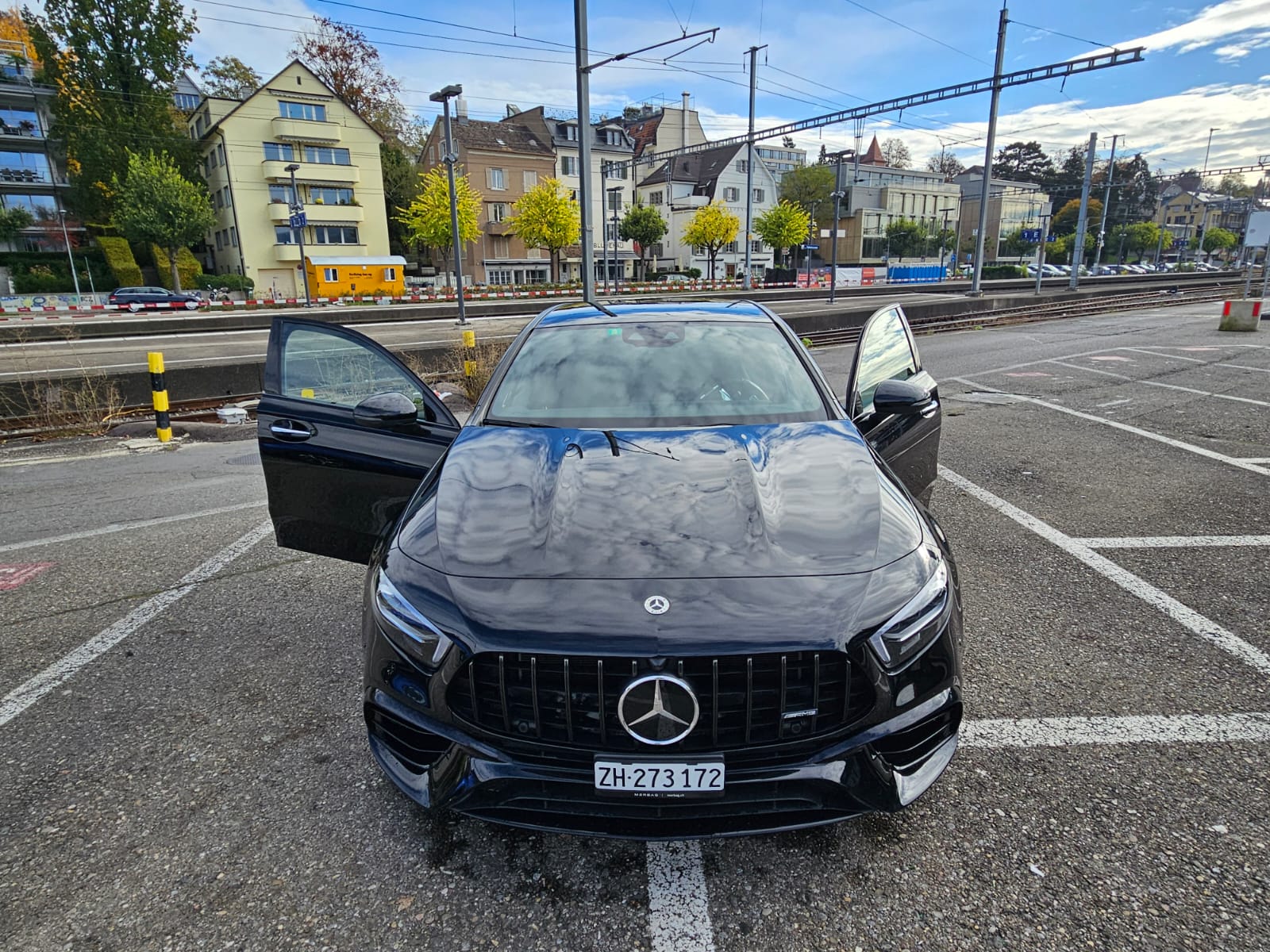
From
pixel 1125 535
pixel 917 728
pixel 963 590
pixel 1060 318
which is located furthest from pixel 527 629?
pixel 1060 318

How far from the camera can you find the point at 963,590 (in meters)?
3.84

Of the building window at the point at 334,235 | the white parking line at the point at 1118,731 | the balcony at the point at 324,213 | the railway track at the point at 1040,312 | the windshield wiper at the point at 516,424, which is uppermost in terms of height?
the balcony at the point at 324,213

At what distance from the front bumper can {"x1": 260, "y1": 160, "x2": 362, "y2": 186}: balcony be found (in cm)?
5390

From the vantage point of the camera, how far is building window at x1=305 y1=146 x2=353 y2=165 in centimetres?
4819

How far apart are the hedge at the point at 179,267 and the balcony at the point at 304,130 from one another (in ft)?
32.9

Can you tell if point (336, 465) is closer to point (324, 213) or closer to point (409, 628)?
point (409, 628)

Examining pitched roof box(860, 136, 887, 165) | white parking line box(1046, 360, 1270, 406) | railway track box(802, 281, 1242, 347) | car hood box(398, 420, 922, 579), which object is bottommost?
white parking line box(1046, 360, 1270, 406)

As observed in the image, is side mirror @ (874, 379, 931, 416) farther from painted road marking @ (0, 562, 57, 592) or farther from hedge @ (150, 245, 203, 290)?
hedge @ (150, 245, 203, 290)

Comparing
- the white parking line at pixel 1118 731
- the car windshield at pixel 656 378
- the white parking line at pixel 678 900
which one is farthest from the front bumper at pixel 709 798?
the car windshield at pixel 656 378

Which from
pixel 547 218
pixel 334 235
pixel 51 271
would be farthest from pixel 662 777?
pixel 51 271

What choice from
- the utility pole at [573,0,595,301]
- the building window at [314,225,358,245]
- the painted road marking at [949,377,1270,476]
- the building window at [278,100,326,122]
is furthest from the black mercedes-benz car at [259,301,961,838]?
the building window at [278,100,326,122]

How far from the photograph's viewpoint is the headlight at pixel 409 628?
73.7 inches

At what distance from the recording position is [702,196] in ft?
224

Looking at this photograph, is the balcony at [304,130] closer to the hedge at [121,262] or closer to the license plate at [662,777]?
the hedge at [121,262]
